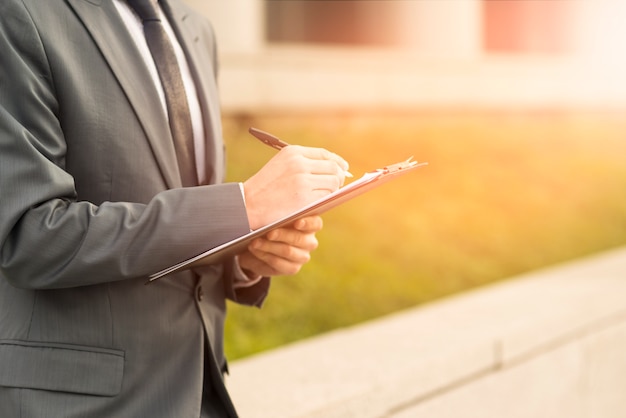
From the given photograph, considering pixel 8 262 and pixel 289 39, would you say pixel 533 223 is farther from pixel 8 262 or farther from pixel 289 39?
pixel 8 262

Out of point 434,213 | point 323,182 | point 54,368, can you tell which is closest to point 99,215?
point 54,368

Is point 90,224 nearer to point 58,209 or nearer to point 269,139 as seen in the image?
point 58,209

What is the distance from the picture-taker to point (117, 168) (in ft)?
5.50

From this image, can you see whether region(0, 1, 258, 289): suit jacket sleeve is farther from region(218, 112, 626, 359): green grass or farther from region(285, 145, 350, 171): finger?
region(218, 112, 626, 359): green grass

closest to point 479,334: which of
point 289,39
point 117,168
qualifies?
point 117,168

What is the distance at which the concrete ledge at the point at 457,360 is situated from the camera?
314cm

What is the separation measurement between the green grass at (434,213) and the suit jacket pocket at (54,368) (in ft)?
11.1

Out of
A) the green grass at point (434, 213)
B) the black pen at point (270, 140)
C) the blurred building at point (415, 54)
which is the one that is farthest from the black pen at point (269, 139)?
the blurred building at point (415, 54)

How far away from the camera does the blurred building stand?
31.5 ft

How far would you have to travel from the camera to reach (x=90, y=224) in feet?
5.05

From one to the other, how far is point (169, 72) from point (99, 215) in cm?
39

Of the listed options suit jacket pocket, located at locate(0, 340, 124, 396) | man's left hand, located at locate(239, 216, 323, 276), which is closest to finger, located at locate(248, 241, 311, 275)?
man's left hand, located at locate(239, 216, 323, 276)

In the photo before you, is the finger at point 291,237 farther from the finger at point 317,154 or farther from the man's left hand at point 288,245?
the finger at point 317,154

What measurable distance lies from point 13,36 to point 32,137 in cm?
20
